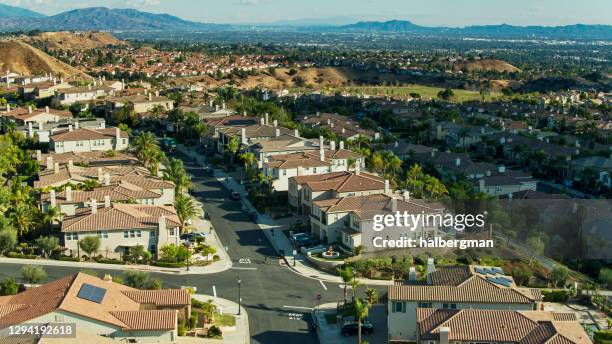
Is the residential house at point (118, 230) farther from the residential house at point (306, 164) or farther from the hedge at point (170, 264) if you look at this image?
the residential house at point (306, 164)

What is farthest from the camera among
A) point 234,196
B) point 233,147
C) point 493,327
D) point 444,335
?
point 233,147

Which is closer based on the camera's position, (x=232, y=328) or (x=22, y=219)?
(x=232, y=328)

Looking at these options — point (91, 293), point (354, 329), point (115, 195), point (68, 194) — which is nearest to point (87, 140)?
point (115, 195)

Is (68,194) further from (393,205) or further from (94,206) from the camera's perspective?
(393,205)

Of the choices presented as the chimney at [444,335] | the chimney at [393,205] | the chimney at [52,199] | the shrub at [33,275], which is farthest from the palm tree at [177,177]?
the chimney at [444,335]

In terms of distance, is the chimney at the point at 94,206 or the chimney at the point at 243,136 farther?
the chimney at the point at 243,136
